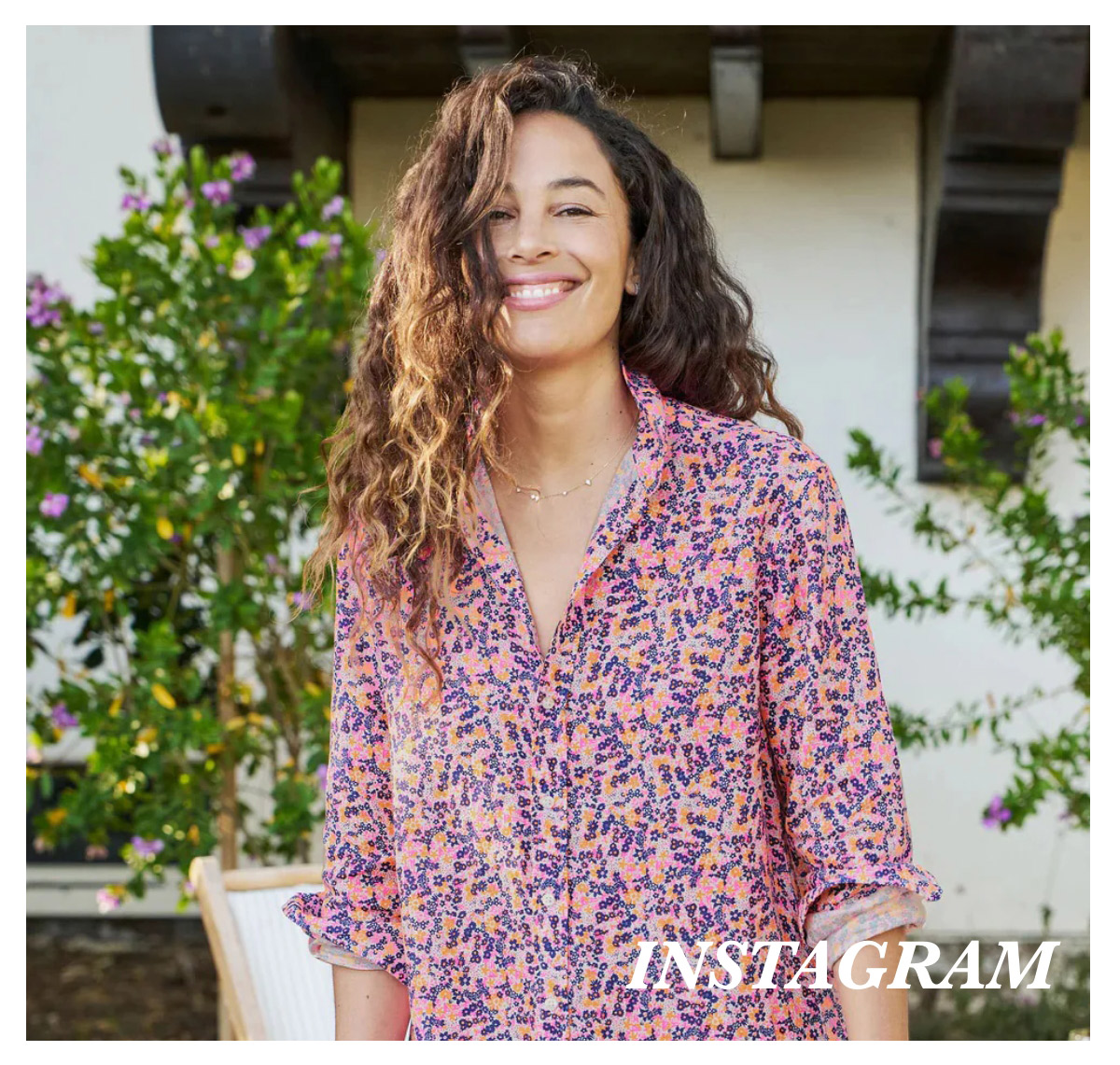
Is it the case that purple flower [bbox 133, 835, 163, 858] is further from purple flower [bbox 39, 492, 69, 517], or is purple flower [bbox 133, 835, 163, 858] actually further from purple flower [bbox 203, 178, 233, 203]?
purple flower [bbox 203, 178, 233, 203]

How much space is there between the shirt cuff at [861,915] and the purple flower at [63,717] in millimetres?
2467

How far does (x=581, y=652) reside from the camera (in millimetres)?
1542

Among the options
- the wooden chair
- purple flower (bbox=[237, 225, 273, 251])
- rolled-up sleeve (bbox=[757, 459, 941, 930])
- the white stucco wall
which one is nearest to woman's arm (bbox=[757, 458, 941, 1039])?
rolled-up sleeve (bbox=[757, 459, 941, 930])

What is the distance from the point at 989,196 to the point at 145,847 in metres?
2.77

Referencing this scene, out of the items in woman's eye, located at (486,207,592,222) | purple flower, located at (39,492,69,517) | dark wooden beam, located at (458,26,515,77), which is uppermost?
dark wooden beam, located at (458,26,515,77)

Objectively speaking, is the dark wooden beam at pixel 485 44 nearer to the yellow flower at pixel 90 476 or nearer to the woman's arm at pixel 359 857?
the yellow flower at pixel 90 476

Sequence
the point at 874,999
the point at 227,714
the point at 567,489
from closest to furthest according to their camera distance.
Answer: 1. the point at 874,999
2. the point at 567,489
3. the point at 227,714

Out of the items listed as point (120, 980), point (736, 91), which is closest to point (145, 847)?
point (120, 980)

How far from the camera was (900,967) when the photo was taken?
1.50 m

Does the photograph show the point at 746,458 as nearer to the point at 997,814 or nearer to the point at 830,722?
the point at 830,722

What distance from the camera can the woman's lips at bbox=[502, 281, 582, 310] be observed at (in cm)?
162

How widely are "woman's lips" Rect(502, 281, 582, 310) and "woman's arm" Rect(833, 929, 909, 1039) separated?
0.74 metres
